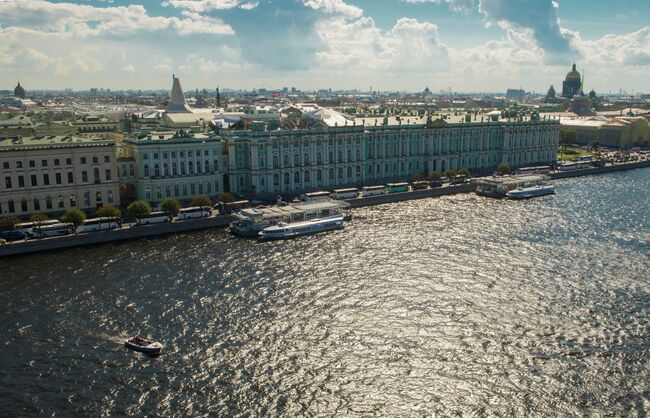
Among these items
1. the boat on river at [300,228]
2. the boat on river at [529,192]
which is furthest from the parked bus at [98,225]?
the boat on river at [529,192]

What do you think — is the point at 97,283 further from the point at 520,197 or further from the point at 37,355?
the point at 520,197

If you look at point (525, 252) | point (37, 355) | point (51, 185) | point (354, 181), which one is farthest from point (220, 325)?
point (354, 181)

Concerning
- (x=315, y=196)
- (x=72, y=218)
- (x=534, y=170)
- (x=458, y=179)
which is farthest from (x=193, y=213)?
(x=534, y=170)

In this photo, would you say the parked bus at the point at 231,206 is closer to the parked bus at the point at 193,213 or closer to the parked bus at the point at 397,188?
the parked bus at the point at 193,213

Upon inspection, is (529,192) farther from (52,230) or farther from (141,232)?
(52,230)

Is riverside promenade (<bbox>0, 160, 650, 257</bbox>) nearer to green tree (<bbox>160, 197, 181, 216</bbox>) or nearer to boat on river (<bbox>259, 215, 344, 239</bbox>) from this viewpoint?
green tree (<bbox>160, 197, 181, 216</bbox>)

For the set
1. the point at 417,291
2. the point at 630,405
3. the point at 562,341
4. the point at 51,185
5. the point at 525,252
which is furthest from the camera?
the point at 51,185
